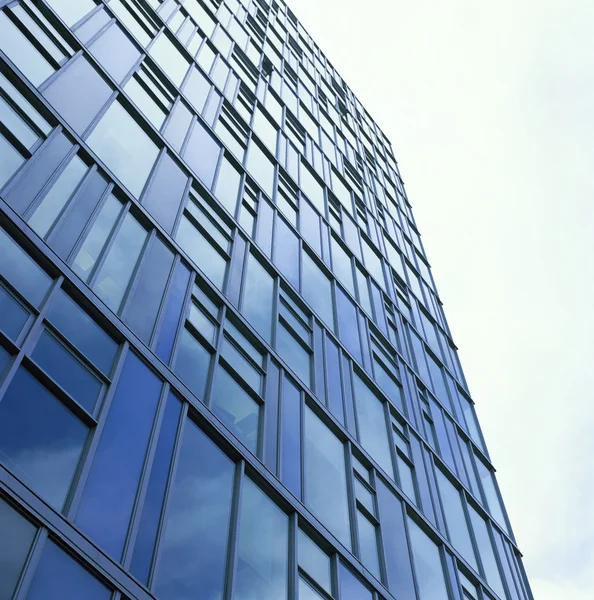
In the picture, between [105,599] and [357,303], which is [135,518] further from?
[357,303]

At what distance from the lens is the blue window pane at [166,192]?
1440cm

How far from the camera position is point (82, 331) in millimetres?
10352

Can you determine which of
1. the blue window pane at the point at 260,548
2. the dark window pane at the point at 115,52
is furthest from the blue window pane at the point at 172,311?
the dark window pane at the point at 115,52

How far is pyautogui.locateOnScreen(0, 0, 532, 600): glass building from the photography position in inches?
347

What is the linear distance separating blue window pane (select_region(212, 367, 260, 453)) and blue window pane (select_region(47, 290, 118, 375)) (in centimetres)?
238

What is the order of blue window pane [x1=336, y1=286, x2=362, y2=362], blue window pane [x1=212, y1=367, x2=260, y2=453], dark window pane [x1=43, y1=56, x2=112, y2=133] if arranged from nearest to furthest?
blue window pane [x1=212, y1=367, x2=260, y2=453] → dark window pane [x1=43, y1=56, x2=112, y2=133] → blue window pane [x1=336, y1=286, x2=362, y2=362]

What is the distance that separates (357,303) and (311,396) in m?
7.05

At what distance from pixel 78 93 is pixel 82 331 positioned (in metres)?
6.25

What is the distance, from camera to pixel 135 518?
8906mm

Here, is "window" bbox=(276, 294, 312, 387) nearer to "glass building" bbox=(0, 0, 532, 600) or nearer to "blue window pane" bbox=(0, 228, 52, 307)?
"glass building" bbox=(0, 0, 532, 600)

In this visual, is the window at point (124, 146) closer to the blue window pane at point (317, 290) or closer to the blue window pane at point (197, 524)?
the blue window pane at point (197, 524)

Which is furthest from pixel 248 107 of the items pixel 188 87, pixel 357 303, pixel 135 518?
pixel 135 518

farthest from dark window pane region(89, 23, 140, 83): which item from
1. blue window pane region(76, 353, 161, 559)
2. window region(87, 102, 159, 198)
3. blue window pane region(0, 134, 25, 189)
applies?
blue window pane region(76, 353, 161, 559)

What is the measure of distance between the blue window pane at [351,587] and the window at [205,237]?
19.8 feet
